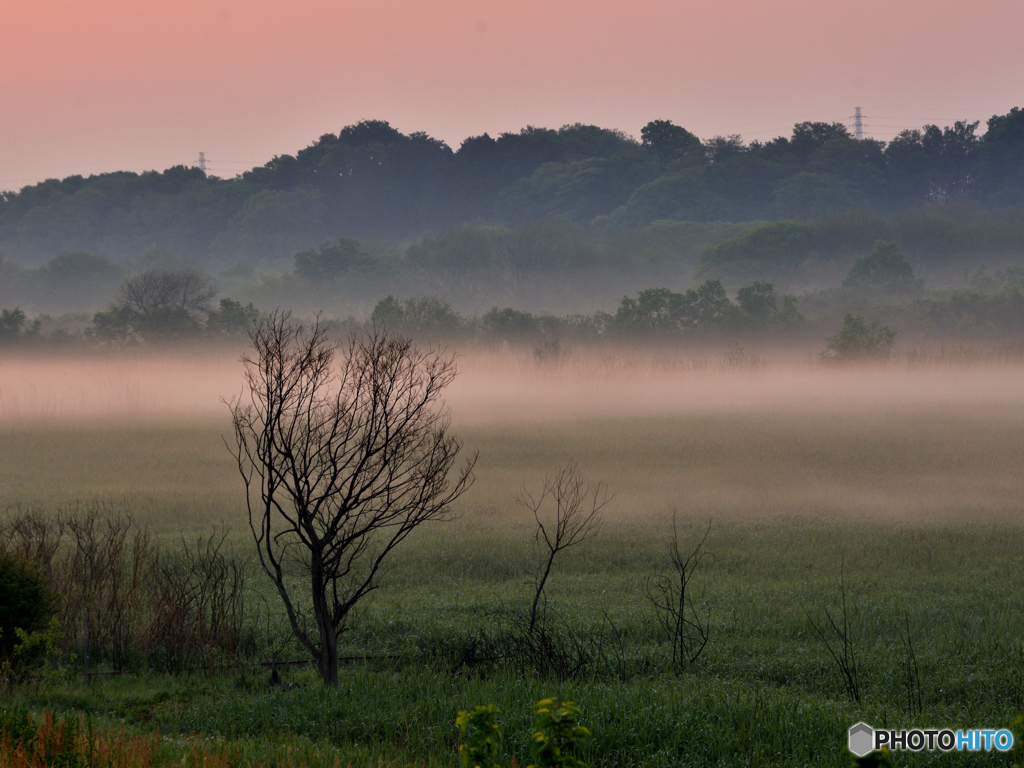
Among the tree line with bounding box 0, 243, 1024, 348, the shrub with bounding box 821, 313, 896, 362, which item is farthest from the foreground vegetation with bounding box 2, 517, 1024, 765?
the tree line with bounding box 0, 243, 1024, 348

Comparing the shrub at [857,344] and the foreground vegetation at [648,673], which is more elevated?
the shrub at [857,344]

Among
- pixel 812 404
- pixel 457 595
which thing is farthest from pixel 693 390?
pixel 457 595

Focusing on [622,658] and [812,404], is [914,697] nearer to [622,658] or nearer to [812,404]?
[622,658]

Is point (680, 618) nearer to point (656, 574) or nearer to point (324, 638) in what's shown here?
point (324, 638)

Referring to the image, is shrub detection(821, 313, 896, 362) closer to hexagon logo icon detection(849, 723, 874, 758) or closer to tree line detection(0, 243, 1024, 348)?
→ tree line detection(0, 243, 1024, 348)

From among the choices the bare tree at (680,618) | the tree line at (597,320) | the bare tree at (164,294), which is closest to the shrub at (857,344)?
the tree line at (597,320)

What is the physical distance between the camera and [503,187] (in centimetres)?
13800

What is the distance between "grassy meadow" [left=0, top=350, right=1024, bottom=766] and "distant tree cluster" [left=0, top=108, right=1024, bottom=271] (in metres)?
80.2

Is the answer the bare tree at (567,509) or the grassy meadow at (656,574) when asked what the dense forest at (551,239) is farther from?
the bare tree at (567,509)

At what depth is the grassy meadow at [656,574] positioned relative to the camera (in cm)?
993

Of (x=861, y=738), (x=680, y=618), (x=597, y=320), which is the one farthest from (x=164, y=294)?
(x=861, y=738)

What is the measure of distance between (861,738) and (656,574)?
9857 mm

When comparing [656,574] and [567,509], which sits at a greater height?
[567,509]

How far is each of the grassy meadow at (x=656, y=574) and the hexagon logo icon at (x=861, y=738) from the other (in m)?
0.16
